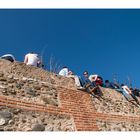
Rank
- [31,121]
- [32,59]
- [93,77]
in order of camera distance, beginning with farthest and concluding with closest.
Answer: [93,77]
[32,59]
[31,121]

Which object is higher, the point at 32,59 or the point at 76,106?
the point at 32,59

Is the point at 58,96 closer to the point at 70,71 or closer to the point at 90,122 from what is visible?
the point at 90,122

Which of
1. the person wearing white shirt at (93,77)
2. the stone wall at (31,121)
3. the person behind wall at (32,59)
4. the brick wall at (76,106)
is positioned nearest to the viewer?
the stone wall at (31,121)

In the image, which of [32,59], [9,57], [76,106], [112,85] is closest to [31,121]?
[76,106]

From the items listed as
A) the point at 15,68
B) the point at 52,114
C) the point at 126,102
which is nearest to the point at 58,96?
the point at 52,114

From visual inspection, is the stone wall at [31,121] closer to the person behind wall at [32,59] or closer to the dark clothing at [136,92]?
the person behind wall at [32,59]

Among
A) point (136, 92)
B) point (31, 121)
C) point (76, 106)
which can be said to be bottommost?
point (31, 121)

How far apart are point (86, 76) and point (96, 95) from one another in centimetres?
116

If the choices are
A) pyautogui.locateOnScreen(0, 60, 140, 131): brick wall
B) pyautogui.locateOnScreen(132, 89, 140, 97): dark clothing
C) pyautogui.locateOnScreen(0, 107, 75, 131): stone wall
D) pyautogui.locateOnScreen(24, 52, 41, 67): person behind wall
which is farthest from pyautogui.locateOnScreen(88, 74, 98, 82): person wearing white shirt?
pyautogui.locateOnScreen(0, 107, 75, 131): stone wall

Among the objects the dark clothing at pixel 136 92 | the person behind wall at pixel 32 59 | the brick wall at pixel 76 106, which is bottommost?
the brick wall at pixel 76 106

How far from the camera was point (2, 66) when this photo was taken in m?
7.94

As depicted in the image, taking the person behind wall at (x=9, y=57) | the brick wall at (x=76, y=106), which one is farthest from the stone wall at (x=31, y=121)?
the person behind wall at (x=9, y=57)

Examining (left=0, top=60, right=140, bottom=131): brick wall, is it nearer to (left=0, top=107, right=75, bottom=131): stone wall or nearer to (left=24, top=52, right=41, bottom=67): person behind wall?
(left=0, top=107, right=75, bottom=131): stone wall

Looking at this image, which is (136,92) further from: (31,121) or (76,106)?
(31,121)
